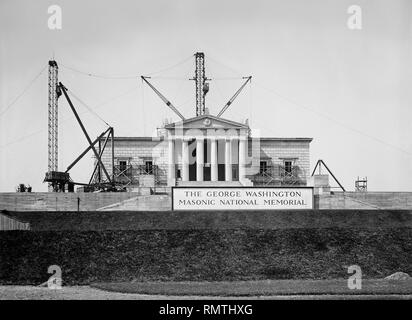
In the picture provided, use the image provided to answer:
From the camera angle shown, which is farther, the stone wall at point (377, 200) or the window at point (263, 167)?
the window at point (263, 167)

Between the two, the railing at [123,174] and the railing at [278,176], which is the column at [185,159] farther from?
the railing at [278,176]

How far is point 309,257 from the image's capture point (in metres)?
32.8

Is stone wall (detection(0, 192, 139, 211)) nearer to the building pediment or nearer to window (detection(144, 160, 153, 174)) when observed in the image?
the building pediment

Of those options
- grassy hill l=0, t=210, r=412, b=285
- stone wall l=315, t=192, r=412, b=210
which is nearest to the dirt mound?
grassy hill l=0, t=210, r=412, b=285

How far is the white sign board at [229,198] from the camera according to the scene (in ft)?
175

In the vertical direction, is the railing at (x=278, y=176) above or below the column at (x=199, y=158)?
below

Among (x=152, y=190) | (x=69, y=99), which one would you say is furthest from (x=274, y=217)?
(x=69, y=99)

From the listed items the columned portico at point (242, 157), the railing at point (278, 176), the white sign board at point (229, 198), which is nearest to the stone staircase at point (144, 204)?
the white sign board at point (229, 198)

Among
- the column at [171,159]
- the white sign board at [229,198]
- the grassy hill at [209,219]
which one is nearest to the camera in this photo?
the grassy hill at [209,219]

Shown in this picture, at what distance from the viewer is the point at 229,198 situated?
53281mm

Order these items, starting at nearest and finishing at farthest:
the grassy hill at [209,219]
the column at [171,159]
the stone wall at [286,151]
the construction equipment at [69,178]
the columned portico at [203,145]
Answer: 1. the grassy hill at [209,219]
2. the construction equipment at [69,178]
3. the column at [171,159]
4. the columned portico at [203,145]
5. the stone wall at [286,151]

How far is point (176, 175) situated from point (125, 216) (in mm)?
26654

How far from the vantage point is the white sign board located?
53219 mm
